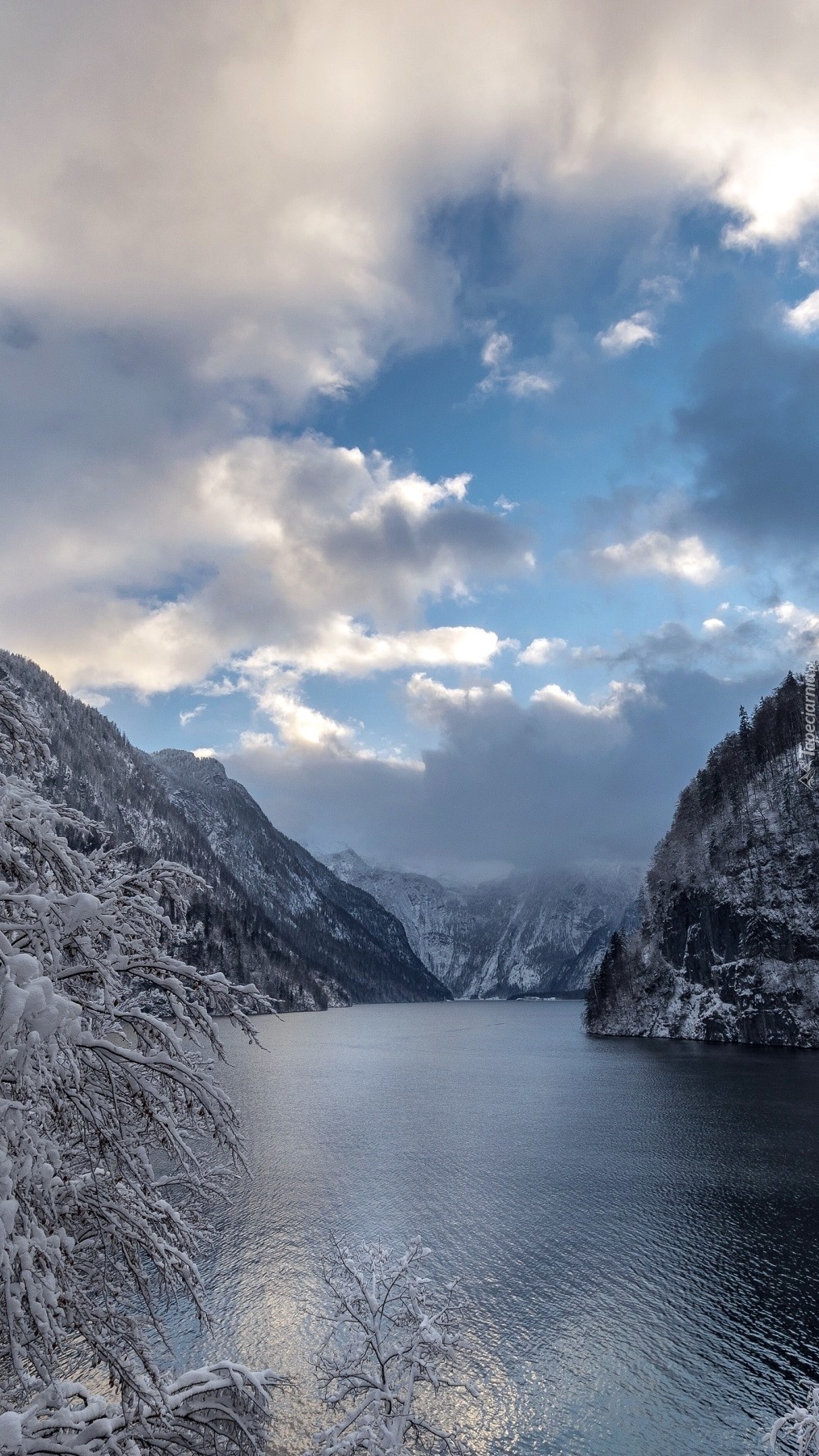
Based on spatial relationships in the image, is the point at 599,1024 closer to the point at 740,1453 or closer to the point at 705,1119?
the point at 705,1119

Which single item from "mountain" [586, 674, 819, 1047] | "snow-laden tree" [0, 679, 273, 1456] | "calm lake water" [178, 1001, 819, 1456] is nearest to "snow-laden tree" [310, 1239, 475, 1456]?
"calm lake water" [178, 1001, 819, 1456]

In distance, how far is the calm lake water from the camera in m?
24.6

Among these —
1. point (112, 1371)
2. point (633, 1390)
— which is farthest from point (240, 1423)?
point (633, 1390)

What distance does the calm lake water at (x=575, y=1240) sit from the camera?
24641mm

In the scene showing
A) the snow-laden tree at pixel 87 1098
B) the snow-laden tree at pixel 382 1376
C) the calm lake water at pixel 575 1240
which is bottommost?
the calm lake water at pixel 575 1240

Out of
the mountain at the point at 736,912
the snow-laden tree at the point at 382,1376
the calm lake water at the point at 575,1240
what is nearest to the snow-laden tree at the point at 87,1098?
the snow-laden tree at the point at 382,1376

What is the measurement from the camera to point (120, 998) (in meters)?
7.36

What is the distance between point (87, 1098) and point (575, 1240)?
41.1 m

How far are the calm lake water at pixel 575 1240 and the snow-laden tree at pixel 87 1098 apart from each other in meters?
21.3

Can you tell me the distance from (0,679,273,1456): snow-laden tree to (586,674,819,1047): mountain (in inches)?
5012

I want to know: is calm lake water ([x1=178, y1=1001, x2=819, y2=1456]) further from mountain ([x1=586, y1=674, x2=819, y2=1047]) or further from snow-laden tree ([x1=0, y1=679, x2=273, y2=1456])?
mountain ([x1=586, y1=674, x2=819, y2=1047])

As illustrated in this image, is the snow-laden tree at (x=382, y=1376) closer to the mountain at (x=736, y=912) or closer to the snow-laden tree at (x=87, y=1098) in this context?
the snow-laden tree at (x=87, y=1098)

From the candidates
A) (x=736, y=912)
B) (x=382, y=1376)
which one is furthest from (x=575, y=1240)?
(x=736, y=912)

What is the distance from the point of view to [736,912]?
123312mm
